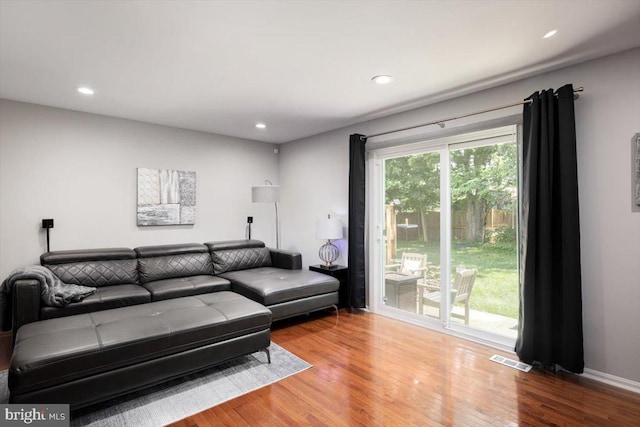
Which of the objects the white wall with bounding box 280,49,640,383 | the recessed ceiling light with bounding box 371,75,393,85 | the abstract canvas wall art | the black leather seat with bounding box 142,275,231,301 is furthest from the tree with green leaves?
the abstract canvas wall art

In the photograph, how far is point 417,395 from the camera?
2291 millimetres

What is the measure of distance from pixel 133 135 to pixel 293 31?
309 cm

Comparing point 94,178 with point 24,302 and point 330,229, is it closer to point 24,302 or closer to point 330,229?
point 24,302

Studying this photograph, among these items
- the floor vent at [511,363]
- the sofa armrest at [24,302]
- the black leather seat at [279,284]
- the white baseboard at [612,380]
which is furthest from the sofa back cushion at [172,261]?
the white baseboard at [612,380]

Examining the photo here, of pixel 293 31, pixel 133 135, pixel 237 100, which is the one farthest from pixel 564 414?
pixel 133 135

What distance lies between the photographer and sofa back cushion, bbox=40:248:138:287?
3445mm

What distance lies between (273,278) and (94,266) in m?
2.00

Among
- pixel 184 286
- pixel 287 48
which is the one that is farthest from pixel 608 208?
pixel 184 286

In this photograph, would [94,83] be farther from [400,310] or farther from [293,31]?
[400,310]

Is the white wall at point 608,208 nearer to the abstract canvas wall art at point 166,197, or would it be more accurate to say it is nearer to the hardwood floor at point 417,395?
the hardwood floor at point 417,395

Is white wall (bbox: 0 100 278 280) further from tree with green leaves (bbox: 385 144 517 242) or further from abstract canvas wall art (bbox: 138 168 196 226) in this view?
tree with green leaves (bbox: 385 144 517 242)

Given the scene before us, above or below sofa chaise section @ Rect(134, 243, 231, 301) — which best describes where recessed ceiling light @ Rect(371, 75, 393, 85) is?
above

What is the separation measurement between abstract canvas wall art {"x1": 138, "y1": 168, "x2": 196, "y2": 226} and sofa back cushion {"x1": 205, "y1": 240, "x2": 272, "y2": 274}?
598 mm

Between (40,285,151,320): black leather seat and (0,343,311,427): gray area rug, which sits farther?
(40,285,151,320): black leather seat
